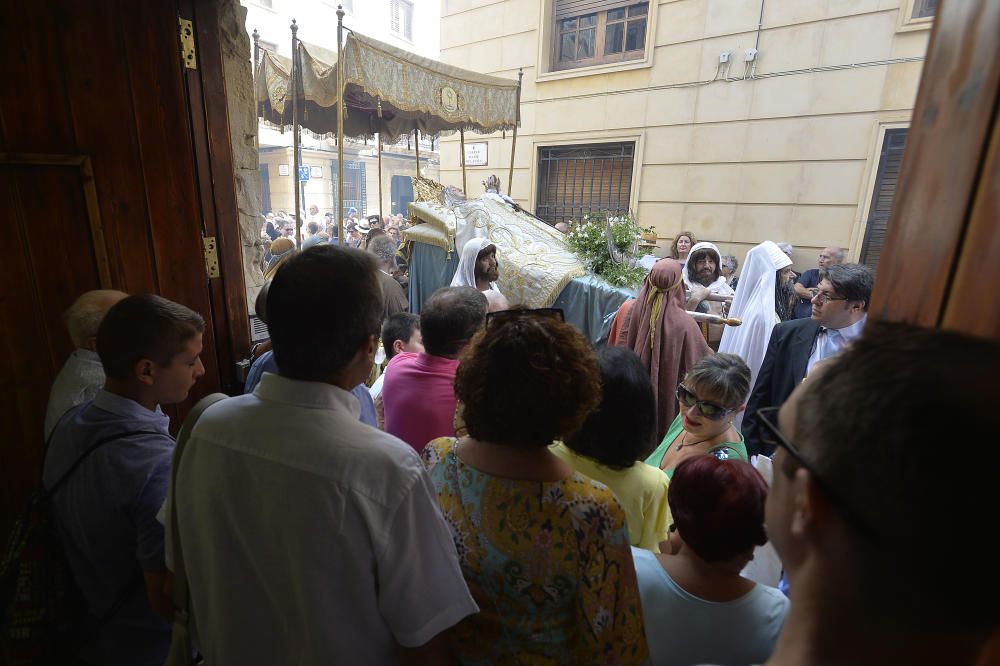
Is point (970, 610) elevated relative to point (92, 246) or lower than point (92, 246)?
lower

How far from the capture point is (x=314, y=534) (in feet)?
3.05

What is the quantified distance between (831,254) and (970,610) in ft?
21.7

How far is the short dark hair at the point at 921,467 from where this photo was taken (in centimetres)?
44

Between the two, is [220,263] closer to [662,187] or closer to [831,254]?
[831,254]

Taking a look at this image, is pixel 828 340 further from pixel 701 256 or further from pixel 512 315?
pixel 512 315

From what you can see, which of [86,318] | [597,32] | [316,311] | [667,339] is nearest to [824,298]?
[667,339]

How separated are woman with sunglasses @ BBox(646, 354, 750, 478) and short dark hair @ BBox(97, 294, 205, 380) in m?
1.94

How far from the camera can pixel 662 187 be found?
9805mm

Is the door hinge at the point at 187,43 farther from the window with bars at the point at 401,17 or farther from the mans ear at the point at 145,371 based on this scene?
the window with bars at the point at 401,17

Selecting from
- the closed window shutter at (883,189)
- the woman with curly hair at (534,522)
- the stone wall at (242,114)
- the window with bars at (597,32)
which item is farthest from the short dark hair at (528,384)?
the window with bars at (597,32)

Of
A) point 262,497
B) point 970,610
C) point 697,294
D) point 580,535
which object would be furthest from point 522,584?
point 697,294

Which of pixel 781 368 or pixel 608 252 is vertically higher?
pixel 608 252

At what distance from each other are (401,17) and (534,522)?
3206 centimetres

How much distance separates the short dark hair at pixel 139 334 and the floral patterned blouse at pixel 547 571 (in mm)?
1093
